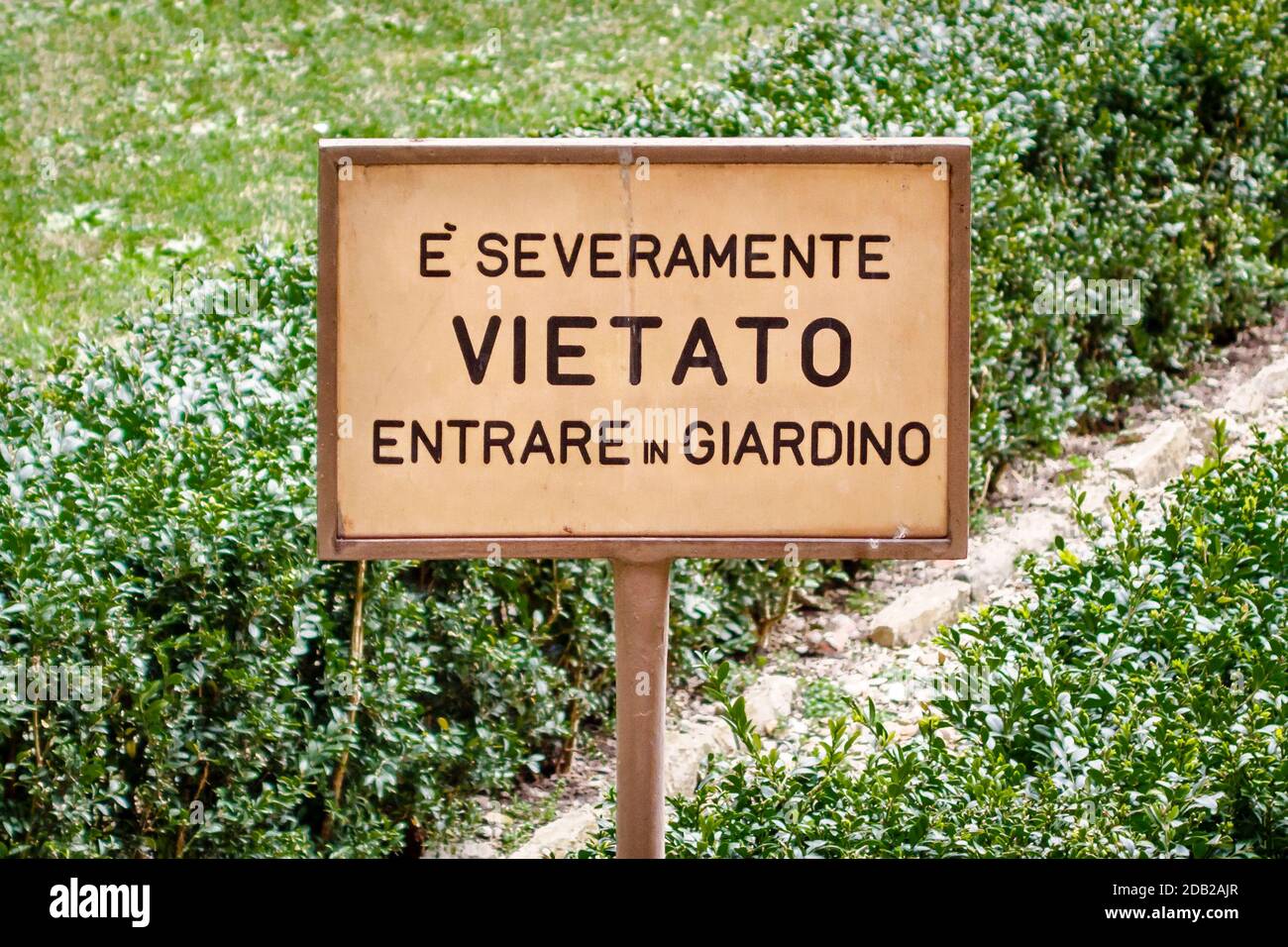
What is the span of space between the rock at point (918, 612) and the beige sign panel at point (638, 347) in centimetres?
301

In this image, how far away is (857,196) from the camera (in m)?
2.49

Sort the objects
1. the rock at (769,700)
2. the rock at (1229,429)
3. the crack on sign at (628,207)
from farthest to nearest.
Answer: the rock at (1229,429)
the rock at (769,700)
the crack on sign at (628,207)

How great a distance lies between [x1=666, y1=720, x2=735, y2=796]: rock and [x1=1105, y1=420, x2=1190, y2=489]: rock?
2.41 meters

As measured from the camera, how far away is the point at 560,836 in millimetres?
4340

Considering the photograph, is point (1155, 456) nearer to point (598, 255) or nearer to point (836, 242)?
point (836, 242)

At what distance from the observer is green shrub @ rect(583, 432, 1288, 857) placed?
3.09 meters

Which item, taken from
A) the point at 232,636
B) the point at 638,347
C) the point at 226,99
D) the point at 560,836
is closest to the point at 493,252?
the point at 638,347

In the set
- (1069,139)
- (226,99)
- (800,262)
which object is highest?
(226,99)

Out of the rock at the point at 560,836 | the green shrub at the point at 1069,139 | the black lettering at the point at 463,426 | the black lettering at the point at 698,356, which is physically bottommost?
the rock at the point at 560,836

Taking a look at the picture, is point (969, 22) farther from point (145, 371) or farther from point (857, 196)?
point (857, 196)

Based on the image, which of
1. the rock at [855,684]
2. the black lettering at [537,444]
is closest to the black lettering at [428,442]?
the black lettering at [537,444]

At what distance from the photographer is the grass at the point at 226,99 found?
295 inches

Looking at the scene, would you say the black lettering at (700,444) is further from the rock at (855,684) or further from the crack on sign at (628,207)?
the rock at (855,684)

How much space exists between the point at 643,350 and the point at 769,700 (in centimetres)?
277
